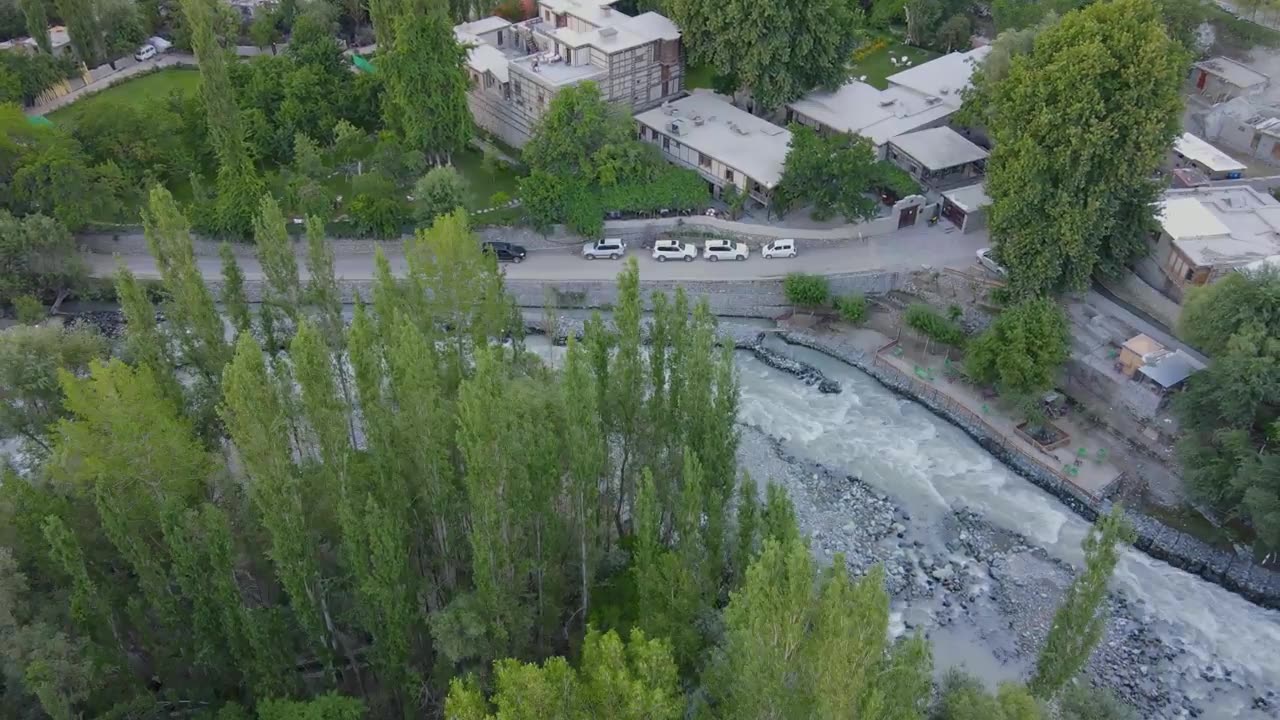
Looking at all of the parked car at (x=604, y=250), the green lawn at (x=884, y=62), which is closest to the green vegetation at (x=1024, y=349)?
the parked car at (x=604, y=250)

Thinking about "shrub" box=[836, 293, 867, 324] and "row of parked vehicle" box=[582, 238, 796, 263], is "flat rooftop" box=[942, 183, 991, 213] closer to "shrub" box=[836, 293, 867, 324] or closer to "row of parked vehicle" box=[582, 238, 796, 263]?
"shrub" box=[836, 293, 867, 324]

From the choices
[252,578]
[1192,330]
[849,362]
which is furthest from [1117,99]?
[252,578]

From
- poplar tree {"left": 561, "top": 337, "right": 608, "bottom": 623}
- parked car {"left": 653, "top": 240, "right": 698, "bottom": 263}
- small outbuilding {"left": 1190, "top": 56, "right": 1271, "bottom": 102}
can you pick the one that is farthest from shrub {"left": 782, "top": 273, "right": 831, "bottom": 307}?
small outbuilding {"left": 1190, "top": 56, "right": 1271, "bottom": 102}

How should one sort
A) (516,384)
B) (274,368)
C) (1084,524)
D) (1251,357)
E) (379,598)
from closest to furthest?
(379,598), (274,368), (516,384), (1251,357), (1084,524)

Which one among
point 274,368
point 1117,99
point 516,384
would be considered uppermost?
point 1117,99

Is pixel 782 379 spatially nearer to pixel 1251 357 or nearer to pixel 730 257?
pixel 730 257

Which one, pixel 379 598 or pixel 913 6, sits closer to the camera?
pixel 379 598
